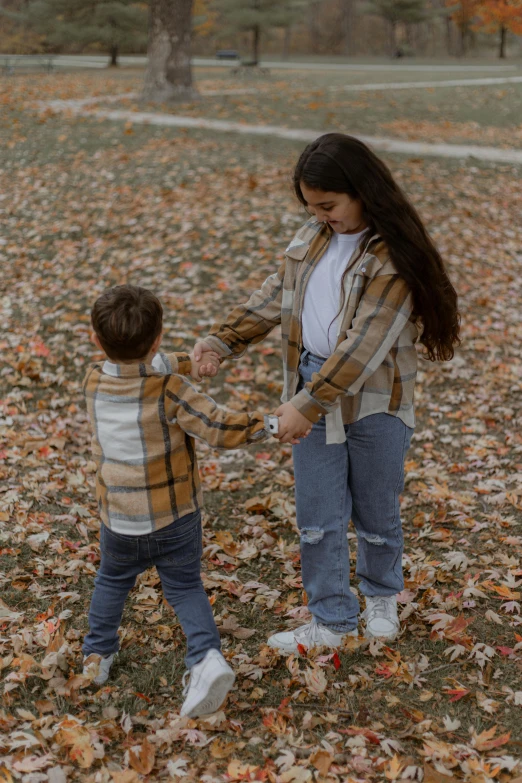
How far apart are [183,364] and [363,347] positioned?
80 centimetres

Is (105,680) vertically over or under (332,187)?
under

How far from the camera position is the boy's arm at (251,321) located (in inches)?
128

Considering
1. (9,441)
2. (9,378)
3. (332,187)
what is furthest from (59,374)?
(332,187)

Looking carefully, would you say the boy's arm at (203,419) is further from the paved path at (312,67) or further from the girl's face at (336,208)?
the paved path at (312,67)

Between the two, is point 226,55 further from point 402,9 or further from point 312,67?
point 402,9

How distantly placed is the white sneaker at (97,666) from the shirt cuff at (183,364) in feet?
4.16

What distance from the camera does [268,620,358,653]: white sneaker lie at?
11.0 feet

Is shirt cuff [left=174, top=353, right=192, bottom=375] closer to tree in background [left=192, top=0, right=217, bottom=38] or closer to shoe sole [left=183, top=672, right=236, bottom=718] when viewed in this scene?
shoe sole [left=183, top=672, right=236, bottom=718]

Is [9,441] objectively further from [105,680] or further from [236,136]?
[236,136]

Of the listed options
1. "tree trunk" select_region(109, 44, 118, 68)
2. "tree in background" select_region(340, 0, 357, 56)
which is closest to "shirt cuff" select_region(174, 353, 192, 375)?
"tree trunk" select_region(109, 44, 118, 68)

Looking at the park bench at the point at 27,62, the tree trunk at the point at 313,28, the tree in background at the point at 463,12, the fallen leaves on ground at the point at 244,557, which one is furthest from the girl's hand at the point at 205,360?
the tree trunk at the point at 313,28

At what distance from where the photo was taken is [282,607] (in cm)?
391

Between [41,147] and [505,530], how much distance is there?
1131 centimetres

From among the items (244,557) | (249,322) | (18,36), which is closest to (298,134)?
(244,557)
